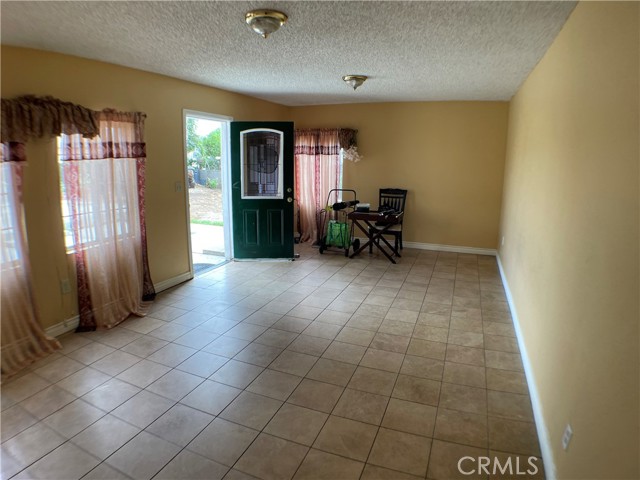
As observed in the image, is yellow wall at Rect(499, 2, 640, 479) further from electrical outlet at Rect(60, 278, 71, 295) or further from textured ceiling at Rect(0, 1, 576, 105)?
electrical outlet at Rect(60, 278, 71, 295)

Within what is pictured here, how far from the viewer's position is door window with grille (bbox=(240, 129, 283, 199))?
17.4 ft

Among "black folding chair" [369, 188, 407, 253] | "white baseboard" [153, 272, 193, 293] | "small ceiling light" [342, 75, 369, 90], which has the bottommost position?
"white baseboard" [153, 272, 193, 293]

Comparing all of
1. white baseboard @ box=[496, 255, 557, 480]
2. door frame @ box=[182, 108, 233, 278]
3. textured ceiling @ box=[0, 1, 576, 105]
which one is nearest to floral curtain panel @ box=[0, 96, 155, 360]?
textured ceiling @ box=[0, 1, 576, 105]

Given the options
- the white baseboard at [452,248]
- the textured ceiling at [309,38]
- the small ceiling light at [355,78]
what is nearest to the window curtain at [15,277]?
the textured ceiling at [309,38]

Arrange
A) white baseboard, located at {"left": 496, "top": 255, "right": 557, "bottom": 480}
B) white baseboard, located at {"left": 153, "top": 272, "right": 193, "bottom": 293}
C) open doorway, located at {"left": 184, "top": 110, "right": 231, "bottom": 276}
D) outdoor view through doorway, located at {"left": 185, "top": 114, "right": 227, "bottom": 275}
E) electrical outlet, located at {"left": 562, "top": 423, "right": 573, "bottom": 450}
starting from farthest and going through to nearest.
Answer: outdoor view through doorway, located at {"left": 185, "top": 114, "right": 227, "bottom": 275}
open doorway, located at {"left": 184, "top": 110, "right": 231, "bottom": 276}
white baseboard, located at {"left": 153, "top": 272, "right": 193, "bottom": 293}
white baseboard, located at {"left": 496, "top": 255, "right": 557, "bottom": 480}
electrical outlet, located at {"left": 562, "top": 423, "right": 573, "bottom": 450}

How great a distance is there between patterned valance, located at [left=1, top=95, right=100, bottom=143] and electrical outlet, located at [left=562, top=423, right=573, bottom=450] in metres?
3.68

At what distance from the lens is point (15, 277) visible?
2830 millimetres

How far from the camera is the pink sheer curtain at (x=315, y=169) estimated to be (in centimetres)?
639

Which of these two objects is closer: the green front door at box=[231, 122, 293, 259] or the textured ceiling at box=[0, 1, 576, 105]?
the textured ceiling at box=[0, 1, 576, 105]

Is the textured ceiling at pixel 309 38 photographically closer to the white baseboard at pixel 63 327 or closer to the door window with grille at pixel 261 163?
the door window with grille at pixel 261 163

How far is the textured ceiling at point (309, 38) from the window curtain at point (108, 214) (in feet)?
2.24

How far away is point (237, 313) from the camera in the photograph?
3.73m

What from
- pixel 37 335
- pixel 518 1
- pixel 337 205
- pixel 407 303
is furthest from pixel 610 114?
pixel 337 205

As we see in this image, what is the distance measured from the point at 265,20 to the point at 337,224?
3.98m
